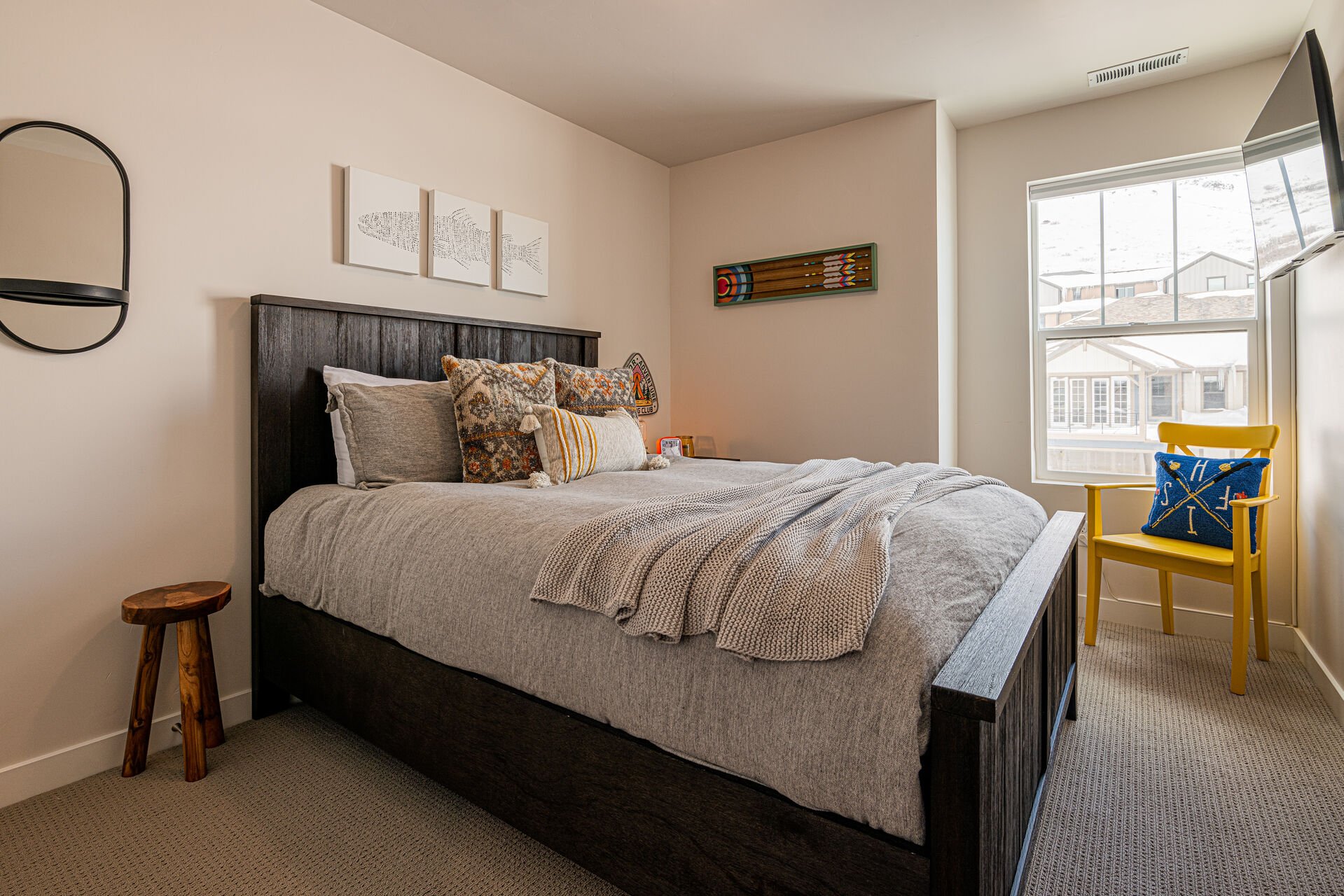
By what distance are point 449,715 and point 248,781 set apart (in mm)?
798

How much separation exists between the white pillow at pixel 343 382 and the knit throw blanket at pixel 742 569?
1192 mm

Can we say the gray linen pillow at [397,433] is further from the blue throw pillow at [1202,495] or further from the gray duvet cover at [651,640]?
the blue throw pillow at [1202,495]

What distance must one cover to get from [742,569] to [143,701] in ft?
6.24

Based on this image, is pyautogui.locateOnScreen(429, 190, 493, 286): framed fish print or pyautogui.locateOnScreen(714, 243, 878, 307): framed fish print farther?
pyautogui.locateOnScreen(714, 243, 878, 307): framed fish print

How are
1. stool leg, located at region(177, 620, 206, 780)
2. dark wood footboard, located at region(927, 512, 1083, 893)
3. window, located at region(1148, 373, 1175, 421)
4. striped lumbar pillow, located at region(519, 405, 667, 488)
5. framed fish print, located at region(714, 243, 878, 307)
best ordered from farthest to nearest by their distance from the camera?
framed fish print, located at region(714, 243, 878, 307)
window, located at region(1148, 373, 1175, 421)
striped lumbar pillow, located at region(519, 405, 667, 488)
stool leg, located at region(177, 620, 206, 780)
dark wood footboard, located at region(927, 512, 1083, 893)

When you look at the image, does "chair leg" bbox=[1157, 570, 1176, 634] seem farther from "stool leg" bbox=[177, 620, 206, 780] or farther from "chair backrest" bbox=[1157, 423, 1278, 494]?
"stool leg" bbox=[177, 620, 206, 780]

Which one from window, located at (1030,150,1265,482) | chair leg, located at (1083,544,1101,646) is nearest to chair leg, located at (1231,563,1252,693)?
chair leg, located at (1083,544,1101,646)

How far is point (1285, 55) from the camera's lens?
289 centimetres

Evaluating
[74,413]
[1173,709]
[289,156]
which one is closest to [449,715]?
[74,413]

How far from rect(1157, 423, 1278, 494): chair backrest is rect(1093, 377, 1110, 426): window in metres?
0.29

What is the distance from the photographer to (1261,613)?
8.89 feet

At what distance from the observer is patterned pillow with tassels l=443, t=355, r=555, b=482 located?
2.32m

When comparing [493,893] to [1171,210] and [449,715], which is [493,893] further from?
[1171,210]

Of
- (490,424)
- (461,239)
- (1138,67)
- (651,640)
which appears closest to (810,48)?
(1138,67)
